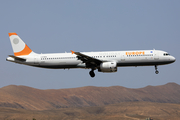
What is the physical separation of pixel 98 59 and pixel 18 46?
704 inches

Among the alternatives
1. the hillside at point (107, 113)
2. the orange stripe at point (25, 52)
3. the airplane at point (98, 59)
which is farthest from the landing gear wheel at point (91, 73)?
the hillside at point (107, 113)

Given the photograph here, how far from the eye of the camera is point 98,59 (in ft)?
197

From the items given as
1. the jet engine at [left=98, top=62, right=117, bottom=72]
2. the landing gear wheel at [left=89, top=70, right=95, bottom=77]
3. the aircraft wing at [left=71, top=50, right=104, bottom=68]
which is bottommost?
the landing gear wheel at [left=89, top=70, right=95, bottom=77]

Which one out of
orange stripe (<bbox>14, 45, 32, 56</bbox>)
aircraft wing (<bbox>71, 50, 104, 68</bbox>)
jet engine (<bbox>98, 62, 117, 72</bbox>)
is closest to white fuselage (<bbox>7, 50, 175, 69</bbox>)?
aircraft wing (<bbox>71, 50, 104, 68</bbox>)

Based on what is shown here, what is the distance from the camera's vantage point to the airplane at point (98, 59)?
58562 millimetres

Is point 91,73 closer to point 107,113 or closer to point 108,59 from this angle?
point 108,59

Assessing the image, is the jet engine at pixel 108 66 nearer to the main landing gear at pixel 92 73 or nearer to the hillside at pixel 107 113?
the main landing gear at pixel 92 73

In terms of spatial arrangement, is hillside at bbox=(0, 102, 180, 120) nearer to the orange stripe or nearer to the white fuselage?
the orange stripe

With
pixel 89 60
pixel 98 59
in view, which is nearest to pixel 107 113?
pixel 98 59

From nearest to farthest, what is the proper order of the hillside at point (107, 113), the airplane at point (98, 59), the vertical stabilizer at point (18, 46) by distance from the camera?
the airplane at point (98, 59), the vertical stabilizer at point (18, 46), the hillside at point (107, 113)

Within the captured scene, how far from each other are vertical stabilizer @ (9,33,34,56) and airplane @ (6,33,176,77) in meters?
1.15

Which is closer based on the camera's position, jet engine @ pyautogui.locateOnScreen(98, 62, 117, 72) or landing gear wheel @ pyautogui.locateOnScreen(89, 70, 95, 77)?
jet engine @ pyautogui.locateOnScreen(98, 62, 117, 72)

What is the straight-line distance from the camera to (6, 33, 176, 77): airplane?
5856 centimetres

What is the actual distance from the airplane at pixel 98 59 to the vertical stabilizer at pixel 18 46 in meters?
1.15
